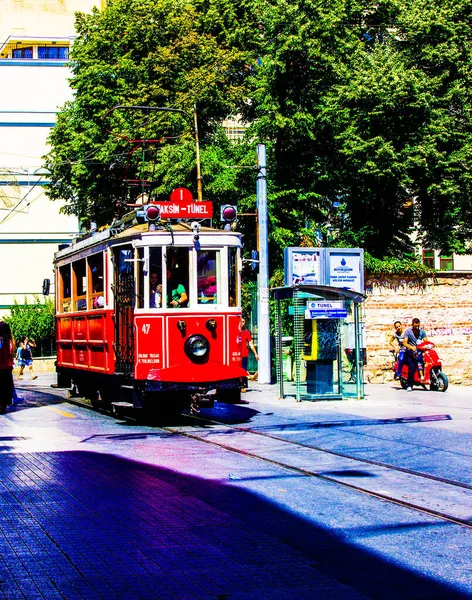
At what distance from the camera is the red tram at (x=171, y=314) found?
50.5 ft

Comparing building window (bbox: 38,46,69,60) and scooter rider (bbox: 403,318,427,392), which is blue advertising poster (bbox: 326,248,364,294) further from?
building window (bbox: 38,46,69,60)

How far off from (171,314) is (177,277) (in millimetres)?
652

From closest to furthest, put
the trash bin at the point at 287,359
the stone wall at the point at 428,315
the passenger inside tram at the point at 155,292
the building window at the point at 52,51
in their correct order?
the passenger inside tram at the point at 155,292 → the trash bin at the point at 287,359 → the stone wall at the point at 428,315 → the building window at the point at 52,51

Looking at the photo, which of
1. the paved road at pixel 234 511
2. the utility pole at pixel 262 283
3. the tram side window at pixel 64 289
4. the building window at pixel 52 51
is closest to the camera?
the paved road at pixel 234 511

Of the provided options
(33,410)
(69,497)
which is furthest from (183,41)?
(69,497)

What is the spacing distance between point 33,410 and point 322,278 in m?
8.33

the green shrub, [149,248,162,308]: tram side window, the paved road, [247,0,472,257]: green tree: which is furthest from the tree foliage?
the paved road

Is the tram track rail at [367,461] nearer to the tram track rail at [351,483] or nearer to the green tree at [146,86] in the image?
the tram track rail at [351,483]

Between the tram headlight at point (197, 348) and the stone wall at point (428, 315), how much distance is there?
1165cm

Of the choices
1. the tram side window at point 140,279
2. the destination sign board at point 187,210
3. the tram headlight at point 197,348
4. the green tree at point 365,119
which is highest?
the green tree at point 365,119

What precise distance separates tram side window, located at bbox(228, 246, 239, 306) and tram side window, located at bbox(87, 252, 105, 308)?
8.14ft

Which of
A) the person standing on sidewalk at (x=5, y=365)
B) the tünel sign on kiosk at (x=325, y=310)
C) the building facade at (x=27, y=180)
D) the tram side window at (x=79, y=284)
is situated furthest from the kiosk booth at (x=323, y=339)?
the building facade at (x=27, y=180)

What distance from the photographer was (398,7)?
31516 millimetres

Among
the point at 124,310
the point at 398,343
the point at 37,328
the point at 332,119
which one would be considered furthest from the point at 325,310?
the point at 37,328
